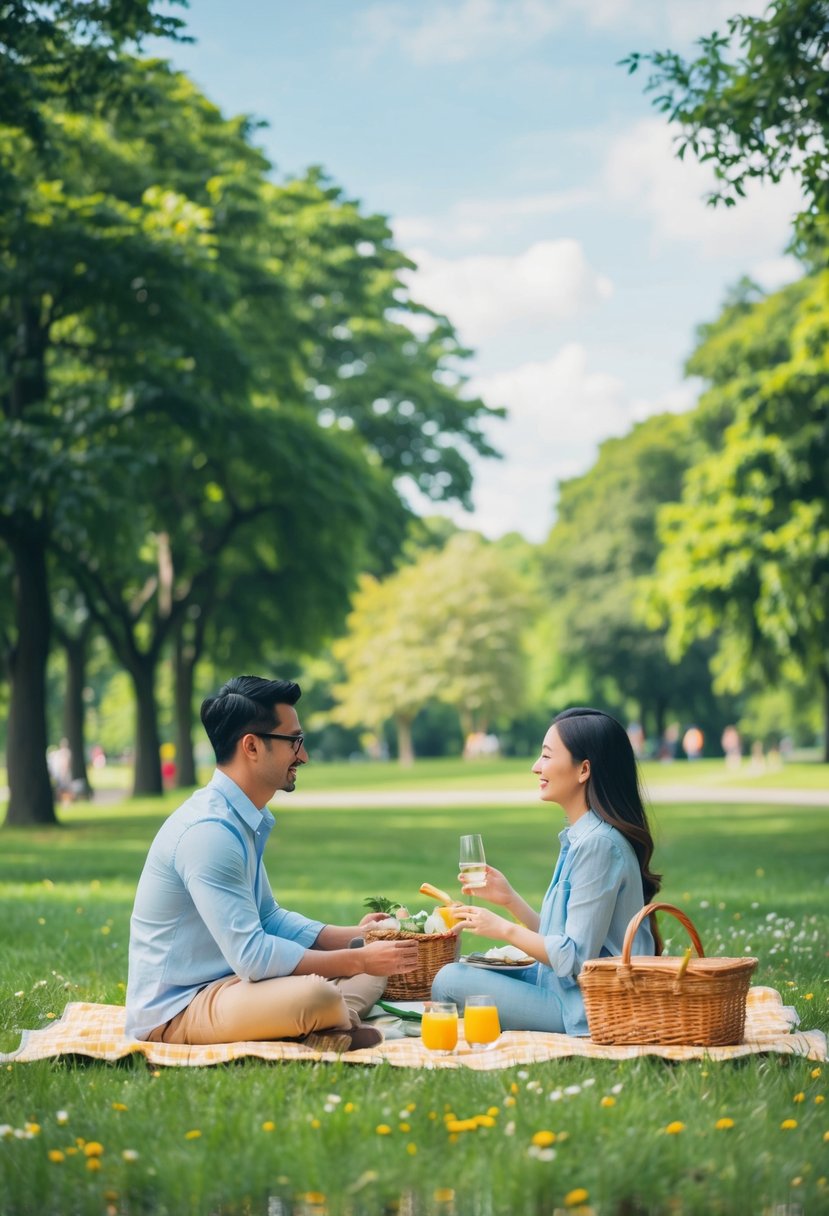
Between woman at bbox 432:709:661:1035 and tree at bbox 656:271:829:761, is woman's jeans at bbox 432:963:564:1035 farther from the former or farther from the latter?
tree at bbox 656:271:829:761

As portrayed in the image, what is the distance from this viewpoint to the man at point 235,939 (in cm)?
588

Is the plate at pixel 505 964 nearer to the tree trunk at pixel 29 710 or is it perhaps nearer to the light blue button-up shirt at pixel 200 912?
the light blue button-up shirt at pixel 200 912

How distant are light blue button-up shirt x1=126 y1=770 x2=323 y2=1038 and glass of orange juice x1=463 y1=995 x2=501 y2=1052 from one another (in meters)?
0.74

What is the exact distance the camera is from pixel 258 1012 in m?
6.04

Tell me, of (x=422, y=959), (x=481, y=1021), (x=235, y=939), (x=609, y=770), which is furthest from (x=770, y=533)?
(x=235, y=939)

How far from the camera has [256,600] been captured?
34219 mm

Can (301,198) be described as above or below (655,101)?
above

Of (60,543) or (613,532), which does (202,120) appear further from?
(613,532)

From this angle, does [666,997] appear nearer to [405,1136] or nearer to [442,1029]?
[442,1029]

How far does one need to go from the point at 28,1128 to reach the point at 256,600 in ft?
96.9

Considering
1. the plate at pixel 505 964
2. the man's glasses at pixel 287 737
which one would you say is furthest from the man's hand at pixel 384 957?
the man's glasses at pixel 287 737

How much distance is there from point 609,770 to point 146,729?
90.1 feet

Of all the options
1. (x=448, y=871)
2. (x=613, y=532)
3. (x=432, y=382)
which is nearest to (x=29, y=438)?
(x=448, y=871)

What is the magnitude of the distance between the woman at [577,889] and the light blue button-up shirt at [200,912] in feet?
2.96
